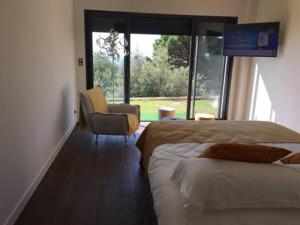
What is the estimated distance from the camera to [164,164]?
6.21ft

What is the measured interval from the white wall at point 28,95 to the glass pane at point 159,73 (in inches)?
65.1

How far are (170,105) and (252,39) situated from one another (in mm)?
2001

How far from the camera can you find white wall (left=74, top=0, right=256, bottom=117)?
4.74 m

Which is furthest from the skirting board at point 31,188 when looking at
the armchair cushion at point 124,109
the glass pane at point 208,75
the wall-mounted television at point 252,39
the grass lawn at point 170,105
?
the wall-mounted television at point 252,39

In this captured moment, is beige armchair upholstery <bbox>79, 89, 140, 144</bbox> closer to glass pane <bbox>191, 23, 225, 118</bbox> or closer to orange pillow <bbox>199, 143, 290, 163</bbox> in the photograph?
glass pane <bbox>191, 23, 225, 118</bbox>

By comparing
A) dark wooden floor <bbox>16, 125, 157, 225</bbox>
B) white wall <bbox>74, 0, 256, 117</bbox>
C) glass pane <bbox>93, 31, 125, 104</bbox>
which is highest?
white wall <bbox>74, 0, 256, 117</bbox>

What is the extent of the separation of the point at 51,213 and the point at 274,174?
6.03ft

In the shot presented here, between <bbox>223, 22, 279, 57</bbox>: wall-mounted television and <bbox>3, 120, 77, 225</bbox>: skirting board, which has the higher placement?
<bbox>223, 22, 279, 57</bbox>: wall-mounted television

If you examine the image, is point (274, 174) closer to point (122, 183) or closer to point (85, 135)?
point (122, 183)

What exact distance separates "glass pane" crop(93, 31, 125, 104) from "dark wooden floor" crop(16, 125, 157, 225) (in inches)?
68.9

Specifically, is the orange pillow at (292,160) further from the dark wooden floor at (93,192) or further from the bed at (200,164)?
the dark wooden floor at (93,192)

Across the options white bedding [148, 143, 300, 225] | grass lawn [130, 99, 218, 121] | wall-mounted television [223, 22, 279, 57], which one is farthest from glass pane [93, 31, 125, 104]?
white bedding [148, 143, 300, 225]

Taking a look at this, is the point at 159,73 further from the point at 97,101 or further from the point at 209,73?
the point at 97,101

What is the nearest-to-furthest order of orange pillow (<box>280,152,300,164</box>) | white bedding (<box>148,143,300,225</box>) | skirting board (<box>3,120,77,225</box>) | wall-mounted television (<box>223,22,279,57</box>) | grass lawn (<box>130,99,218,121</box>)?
1. white bedding (<box>148,143,300,225</box>)
2. orange pillow (<box>280,152,300,164</box>)
3. skirting board (<box>3,120,77,225</box>)
4. wall-mounted television (<box>223,22,279,57</box>)
5. grass lawn (<box>130,99,218,121</box>)
